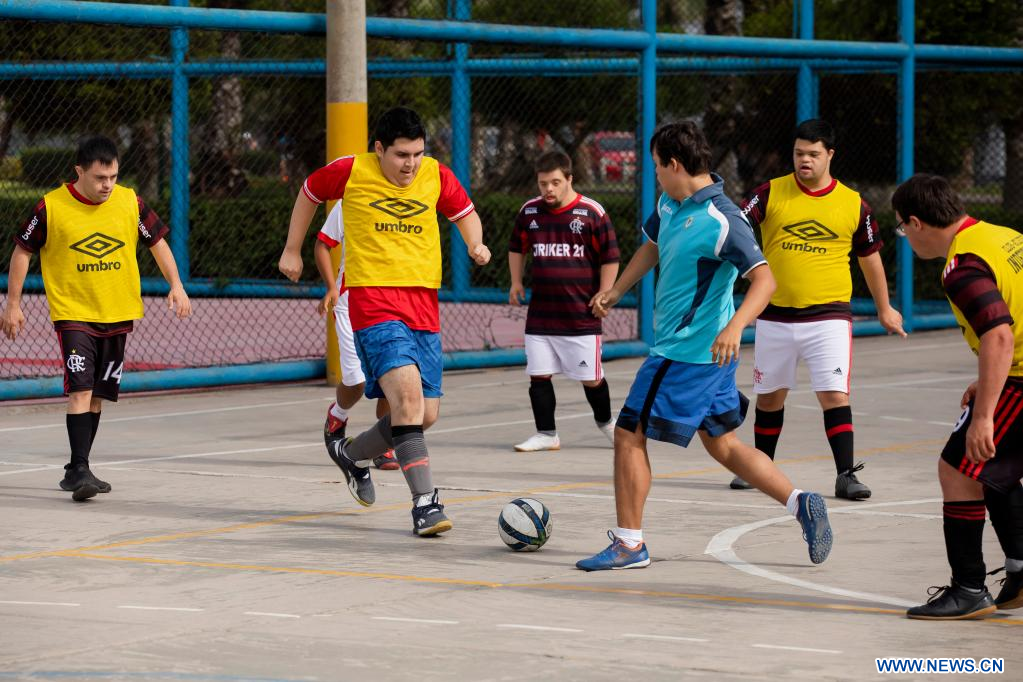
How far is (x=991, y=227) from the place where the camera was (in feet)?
19.7

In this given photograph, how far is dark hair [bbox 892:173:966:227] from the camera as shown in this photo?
6008mm

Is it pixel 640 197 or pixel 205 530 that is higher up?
pixel 640 197

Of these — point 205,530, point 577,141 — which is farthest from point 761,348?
point 577,141

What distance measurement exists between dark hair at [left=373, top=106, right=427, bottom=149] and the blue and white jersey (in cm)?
143

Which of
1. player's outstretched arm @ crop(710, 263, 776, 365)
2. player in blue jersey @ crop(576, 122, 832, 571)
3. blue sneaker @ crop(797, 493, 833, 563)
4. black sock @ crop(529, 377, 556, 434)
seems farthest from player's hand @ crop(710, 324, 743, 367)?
black sock @ crop(529, 377, 556, 434)

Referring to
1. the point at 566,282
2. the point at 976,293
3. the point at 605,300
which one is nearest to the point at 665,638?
the point at 976,293

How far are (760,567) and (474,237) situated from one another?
7.55ft

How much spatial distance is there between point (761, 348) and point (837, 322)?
0.42 meters

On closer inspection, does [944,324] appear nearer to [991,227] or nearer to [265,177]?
[265,177]

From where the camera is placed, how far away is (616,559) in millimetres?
6949

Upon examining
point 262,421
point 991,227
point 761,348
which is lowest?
point 262,421

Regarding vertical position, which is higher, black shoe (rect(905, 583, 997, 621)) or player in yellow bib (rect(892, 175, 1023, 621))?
player in yellow bib (rect(892, 175, 1023, 621))

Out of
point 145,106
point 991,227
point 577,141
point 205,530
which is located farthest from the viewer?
point 577,141

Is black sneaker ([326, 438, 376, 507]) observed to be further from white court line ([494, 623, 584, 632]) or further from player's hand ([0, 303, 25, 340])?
white court line ([494, 623, 584, 632])
